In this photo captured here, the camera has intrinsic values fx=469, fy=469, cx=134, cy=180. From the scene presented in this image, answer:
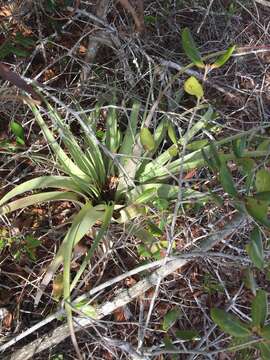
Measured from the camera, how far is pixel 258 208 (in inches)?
32.4

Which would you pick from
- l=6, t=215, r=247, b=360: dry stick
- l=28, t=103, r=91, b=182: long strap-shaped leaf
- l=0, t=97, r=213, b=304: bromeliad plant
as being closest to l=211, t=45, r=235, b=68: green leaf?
l=0, t=97, r=213, b=304: bromeliad plant

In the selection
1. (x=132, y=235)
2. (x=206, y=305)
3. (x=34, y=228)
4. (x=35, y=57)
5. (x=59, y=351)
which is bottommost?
(x=206, y=305)

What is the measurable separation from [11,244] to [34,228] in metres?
0.09

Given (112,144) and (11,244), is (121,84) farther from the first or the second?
(11,244)

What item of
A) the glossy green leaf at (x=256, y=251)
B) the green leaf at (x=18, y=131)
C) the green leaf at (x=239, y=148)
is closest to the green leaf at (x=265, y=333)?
the glossy green leaf at (x=256, y=251)

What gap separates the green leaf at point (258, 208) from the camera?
82 cm

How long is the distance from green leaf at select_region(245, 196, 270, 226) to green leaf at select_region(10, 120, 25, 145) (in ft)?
2.87

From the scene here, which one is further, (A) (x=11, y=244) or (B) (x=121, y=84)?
(B) (x=121, y=84)

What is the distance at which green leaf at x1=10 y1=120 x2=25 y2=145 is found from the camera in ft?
4.86

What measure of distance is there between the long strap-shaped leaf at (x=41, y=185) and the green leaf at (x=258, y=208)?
2.13 ft

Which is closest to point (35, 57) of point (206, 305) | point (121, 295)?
point (121, 295)

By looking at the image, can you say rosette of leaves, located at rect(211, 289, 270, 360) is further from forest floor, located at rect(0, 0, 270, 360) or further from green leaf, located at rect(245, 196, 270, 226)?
forest floor, located at rect(0, 0, 270, 360)

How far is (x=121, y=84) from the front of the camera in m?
1.64

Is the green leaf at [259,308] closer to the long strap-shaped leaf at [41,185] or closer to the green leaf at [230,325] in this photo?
the green leaf at [230,325]
